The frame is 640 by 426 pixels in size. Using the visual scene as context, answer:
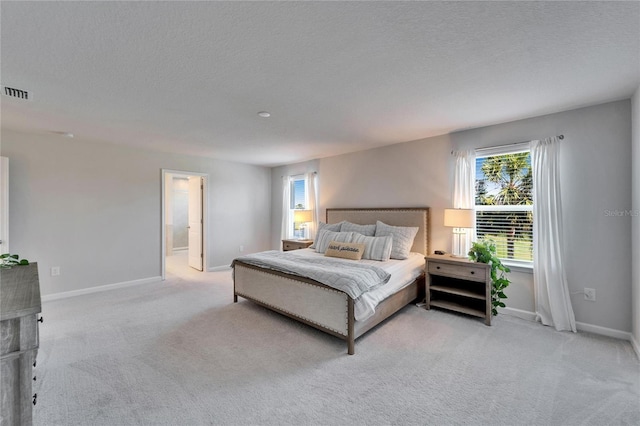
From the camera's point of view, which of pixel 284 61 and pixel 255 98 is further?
pixel 255 98

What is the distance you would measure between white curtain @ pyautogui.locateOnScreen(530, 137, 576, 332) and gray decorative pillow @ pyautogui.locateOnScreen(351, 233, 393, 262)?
1.64 meters

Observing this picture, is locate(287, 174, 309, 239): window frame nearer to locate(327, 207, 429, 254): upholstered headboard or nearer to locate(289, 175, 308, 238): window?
locate(289, 175, 308, 238): window

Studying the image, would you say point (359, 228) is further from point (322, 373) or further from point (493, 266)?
point (322, 373)

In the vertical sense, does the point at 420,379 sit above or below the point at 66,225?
below

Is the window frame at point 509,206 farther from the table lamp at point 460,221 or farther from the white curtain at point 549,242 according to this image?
the table lamp at point 460,221

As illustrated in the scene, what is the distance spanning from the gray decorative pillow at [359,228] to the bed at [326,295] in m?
0.34

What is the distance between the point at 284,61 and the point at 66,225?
14.1 feet

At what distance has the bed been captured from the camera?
260 cm

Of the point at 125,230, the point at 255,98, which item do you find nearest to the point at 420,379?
the point at 255,98

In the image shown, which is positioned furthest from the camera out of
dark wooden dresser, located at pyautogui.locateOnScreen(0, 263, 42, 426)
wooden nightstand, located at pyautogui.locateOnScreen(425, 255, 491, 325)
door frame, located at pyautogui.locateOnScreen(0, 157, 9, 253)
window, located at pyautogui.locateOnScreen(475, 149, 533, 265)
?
door frame, located at pyautogui.locateOnScreen(0, 157, 9, 253)

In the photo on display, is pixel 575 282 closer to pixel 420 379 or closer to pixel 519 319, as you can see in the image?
pixel 519 319

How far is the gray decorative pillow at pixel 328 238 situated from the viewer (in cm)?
415

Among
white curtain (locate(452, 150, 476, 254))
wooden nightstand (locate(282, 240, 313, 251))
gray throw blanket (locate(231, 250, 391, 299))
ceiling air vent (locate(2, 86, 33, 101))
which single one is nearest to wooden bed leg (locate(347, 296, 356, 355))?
gray throw blanket (locate(231, 250, 391, 299))

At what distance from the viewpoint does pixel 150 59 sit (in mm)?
1966
